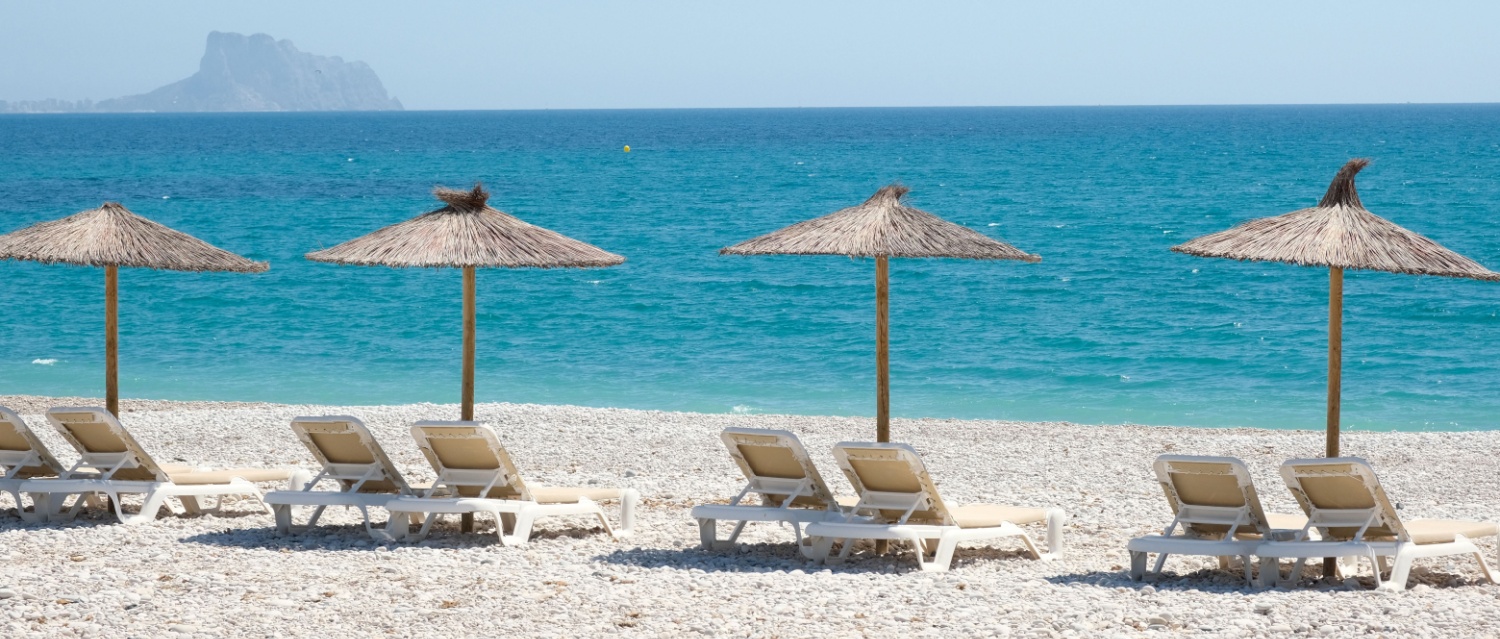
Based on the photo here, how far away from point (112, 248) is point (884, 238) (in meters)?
3.95

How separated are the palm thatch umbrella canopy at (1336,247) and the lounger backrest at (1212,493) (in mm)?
570

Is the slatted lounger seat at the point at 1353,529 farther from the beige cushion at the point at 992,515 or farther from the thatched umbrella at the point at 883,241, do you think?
the thatched umbrella at the point at 883,241

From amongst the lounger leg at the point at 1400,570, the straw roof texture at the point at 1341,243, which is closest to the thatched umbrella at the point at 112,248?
the straw roof texture at the point at 1341,243

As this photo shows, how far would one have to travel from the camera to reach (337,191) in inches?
1943

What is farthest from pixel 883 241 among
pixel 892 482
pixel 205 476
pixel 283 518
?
pixel 205 476

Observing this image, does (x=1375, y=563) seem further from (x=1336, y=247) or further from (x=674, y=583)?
(x=674, y=583)

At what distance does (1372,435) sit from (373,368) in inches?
472

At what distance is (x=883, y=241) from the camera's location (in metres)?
7.22

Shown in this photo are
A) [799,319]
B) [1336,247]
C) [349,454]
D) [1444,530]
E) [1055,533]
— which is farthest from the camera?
[799,319]

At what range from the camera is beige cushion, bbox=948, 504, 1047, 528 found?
273 inches

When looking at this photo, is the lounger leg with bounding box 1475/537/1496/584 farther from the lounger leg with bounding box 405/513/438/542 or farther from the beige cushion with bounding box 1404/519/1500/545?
the lounger leg with bounding box 405/513/438/542

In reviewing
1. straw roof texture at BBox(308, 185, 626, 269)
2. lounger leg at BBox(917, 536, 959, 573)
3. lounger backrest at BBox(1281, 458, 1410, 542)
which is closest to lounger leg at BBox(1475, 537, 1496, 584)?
lounger backrest at BBox(1281, 458, 1410, 542)

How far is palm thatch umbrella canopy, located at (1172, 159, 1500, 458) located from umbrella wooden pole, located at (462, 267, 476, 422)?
11.3ft

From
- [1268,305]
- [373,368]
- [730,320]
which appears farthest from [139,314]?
[1268,305]
